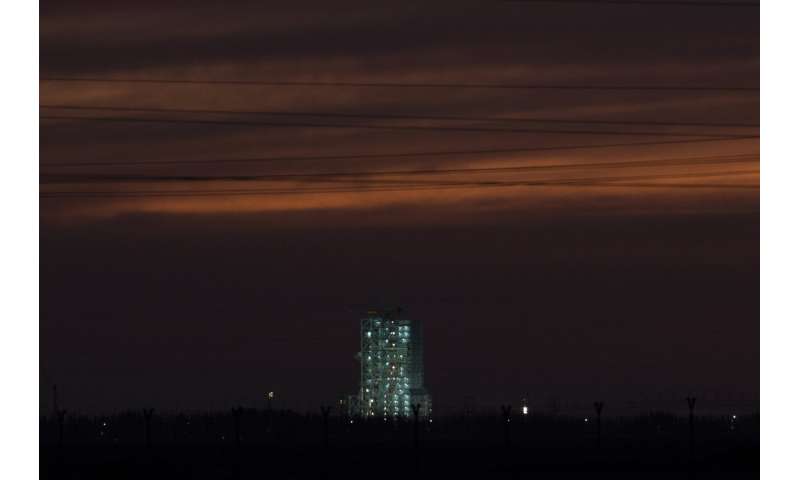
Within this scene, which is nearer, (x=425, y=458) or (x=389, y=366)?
(x=425, y=458)

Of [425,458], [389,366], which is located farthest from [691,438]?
[389,366]

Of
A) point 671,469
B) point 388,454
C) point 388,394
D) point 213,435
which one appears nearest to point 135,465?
point 388,454

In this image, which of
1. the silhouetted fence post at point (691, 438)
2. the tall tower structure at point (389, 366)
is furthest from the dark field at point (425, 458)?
the tall tower structure at point (389, 366)

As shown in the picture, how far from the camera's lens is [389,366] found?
17600 centimetres

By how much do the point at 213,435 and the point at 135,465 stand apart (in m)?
41.9

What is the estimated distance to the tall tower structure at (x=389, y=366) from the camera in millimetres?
175250

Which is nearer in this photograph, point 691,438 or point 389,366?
point 691,438

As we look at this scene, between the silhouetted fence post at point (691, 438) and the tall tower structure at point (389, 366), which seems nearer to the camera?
the silhouetted fence post at point (691, 438)

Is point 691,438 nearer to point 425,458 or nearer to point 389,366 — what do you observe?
point 425,458

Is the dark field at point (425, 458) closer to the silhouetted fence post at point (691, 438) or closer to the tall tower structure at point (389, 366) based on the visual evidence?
the silhouetted fence post at point (691, 438)
